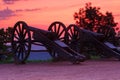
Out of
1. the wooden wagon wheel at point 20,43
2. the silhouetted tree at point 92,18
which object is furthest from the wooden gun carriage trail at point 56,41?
the silhouetted tree at point 92,18

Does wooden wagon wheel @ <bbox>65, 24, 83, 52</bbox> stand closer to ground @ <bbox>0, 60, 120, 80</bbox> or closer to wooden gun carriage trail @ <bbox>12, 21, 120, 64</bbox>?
wooden gun carriage trail @ <bbox>12, 21, 120, 64</bbox>

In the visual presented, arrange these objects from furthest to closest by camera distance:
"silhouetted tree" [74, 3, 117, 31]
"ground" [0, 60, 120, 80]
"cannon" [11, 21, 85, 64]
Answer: "silhouetted tree" [74, 3, 117, 31]
"cannon" [11, 21, 85, 64]
"ground" [0, 60, 120, 80]

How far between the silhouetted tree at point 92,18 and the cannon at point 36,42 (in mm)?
7342

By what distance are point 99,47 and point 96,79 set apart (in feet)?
31.5

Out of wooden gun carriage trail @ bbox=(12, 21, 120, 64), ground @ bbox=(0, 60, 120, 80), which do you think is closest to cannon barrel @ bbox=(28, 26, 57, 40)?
wooden gun carriage trail @ bbox=(12, 21, 120, 64)

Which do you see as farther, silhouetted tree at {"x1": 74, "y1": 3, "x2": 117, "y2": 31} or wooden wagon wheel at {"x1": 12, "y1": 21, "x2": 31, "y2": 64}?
silhouetted tree at {"x1": 74, "y1": 3, "x2": 117, "y2": 31}

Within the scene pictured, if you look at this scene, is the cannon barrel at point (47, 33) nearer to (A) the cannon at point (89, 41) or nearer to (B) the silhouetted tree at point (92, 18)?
(A) the cannon at point (89, 41)

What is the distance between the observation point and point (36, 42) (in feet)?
58.3

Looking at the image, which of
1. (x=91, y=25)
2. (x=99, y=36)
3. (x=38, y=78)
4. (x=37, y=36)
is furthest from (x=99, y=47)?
(x=38, y=78)

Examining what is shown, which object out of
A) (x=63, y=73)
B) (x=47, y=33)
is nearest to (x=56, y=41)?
(x=47, y=33)

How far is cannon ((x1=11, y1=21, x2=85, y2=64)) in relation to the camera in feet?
53.2

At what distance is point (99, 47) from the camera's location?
1933 cm

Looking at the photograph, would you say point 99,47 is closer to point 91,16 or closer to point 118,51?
point 118,51

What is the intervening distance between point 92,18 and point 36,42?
8.31m
